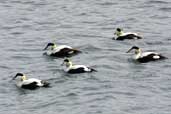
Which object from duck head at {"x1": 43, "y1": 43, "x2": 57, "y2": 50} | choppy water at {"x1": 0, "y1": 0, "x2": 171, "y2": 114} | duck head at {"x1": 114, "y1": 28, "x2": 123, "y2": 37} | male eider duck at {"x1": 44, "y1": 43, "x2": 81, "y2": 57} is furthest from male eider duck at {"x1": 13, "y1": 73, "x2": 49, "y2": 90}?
duck head at {"x1": 114, "y1": 28, "x2": 123, "y2": 37}

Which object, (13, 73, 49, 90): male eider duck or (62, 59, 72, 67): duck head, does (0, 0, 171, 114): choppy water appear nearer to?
(13, 73, 49, 90): male eider duck

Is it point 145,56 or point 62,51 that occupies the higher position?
point 62,51

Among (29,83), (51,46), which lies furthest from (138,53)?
(29,83)

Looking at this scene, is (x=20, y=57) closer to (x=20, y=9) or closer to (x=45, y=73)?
(x=45, y=73)

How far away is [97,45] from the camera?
33.4 meters

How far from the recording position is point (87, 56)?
32.0 metres

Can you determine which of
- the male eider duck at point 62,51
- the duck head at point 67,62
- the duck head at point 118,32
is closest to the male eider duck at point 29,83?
the duck head at point 67,62

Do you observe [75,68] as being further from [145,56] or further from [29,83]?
[145,56]

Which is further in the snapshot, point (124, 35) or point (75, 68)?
point (124, 35)

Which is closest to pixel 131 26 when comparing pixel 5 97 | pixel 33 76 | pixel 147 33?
pixel 147 33

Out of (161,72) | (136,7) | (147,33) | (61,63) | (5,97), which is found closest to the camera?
(5,97)

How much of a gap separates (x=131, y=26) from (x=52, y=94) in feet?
33.8

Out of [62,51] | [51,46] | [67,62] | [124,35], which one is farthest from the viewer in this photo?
[124,35]

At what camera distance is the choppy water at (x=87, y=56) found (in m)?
26.3
